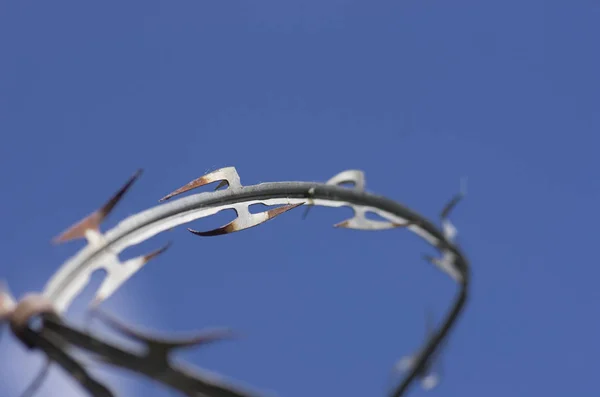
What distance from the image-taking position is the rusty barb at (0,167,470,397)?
431 inches

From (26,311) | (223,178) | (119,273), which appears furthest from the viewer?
(223,178)

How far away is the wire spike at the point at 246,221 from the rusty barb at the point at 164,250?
2 cm

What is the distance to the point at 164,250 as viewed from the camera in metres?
13.7

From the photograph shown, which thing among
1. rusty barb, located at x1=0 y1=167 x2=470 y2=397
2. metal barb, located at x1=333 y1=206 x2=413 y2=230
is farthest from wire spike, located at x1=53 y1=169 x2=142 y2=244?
metal barb, located at x1=333 y1=206 x2=413 y2=230

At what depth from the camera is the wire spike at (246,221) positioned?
1622 cm

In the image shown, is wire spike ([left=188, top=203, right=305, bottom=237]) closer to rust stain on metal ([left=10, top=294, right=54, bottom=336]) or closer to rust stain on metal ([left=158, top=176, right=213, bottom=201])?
rust stain on metal ([left=158, top=176, right=213, bottom=201])

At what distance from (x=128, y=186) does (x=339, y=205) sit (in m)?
5.50

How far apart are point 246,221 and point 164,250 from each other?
9.91 feet

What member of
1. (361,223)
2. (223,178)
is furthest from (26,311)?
(361,223)

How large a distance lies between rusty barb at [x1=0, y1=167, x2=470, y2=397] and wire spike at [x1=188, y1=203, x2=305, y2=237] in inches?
0.7

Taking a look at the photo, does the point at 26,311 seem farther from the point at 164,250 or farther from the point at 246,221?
the point at 246,221

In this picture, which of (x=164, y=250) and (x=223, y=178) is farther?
(x=223, y=178)

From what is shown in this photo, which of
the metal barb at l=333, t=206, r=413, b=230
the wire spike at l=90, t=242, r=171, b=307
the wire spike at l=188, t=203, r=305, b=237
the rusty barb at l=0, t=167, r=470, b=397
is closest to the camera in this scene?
the rusty barb at l=0, t=167, r=470, b=397

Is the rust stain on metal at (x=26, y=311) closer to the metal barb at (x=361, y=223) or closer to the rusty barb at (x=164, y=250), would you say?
Answer: the rusty barb at (x=164, y=250)
